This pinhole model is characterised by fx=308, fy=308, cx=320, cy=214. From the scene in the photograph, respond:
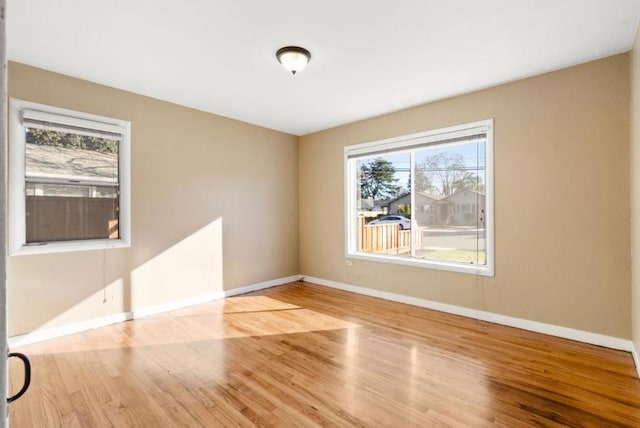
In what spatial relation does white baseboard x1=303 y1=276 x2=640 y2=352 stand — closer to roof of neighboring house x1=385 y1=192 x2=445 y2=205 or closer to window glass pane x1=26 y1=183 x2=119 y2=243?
roof of neighboring house x1=385 y1=192 x2=445 y2=205

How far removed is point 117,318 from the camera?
11.6 feet

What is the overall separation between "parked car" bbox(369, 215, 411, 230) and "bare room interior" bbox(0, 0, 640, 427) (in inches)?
1.3

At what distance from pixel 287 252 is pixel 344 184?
63.5 inches

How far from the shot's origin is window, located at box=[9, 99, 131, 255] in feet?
9.69

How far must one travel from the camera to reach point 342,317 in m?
3.71

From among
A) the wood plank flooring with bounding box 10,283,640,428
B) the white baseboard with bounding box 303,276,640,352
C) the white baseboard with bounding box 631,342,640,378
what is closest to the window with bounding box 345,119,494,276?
the white baseboard with bounding box 303,276,640,352

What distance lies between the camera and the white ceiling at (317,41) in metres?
2.19

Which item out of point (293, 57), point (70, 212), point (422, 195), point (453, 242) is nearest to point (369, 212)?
point (422, 195)

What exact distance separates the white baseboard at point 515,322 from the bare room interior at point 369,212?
25 millimetres

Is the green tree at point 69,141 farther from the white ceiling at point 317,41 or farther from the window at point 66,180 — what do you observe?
the white ceiling at point 317,41

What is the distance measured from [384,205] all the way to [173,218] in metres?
2.99

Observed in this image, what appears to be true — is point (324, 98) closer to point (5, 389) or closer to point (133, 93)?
point (133, 93)

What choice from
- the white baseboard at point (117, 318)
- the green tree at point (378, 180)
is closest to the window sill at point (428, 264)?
the green tree at point (378, 180)

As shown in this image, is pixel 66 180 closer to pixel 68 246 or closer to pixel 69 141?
pixel 69 141
